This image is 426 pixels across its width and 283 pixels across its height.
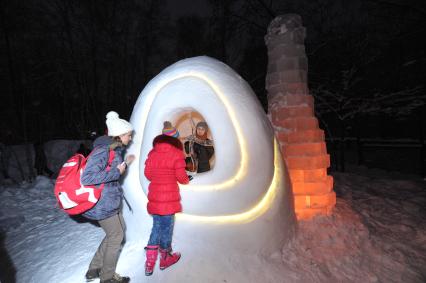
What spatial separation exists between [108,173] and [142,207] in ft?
3.50

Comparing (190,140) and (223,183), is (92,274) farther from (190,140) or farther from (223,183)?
(190,140)

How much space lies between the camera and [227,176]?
314 cm

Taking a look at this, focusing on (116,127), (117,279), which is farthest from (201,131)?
(117,279)

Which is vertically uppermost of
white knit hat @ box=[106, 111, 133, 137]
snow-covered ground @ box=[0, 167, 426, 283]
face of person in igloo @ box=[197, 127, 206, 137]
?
white knit hat @ box=[106, 111, 133, 137]

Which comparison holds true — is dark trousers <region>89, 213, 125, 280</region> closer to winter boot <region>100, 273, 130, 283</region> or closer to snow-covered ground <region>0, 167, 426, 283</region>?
winter boot <region>100, 273, 130, 283</region>

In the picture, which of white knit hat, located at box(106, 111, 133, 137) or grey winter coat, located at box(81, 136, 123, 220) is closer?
grey winter coat, located at box(81, 136, 123, 220)

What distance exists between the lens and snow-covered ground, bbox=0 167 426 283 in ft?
10.7

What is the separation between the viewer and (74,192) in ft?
8.42

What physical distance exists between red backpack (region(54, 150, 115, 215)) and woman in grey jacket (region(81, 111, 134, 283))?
0.07 meters

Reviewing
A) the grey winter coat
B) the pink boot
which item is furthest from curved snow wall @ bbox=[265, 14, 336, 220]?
the grey winter coat

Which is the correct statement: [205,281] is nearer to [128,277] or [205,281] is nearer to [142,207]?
[128,277]

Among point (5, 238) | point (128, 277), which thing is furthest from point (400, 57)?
point (5, 238)

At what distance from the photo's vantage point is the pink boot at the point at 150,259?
2.95m

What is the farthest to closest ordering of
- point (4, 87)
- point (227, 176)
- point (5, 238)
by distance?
point (4, 87) → point (5, 238) → point (227, 176)
